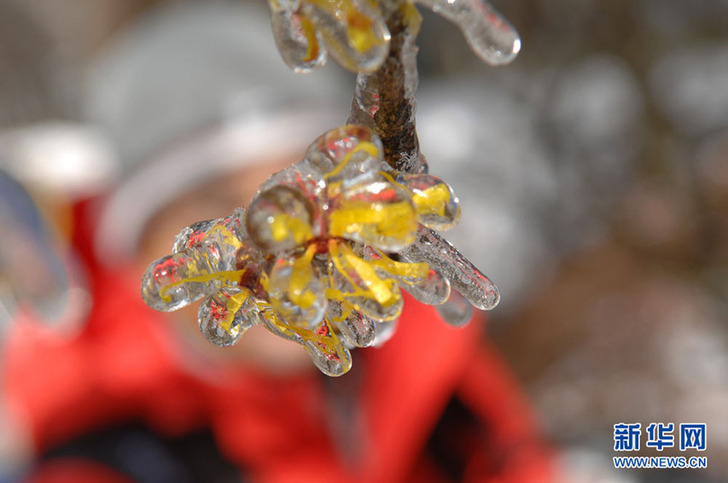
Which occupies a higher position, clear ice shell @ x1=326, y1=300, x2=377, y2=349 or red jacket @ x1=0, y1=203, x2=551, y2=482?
red jacket @ x1=0, y1=203, x2=551, y2=482

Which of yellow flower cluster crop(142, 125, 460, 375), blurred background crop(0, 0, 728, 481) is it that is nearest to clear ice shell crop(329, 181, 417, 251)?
yellow flower cluster crop(142, 125, 460, 375)
